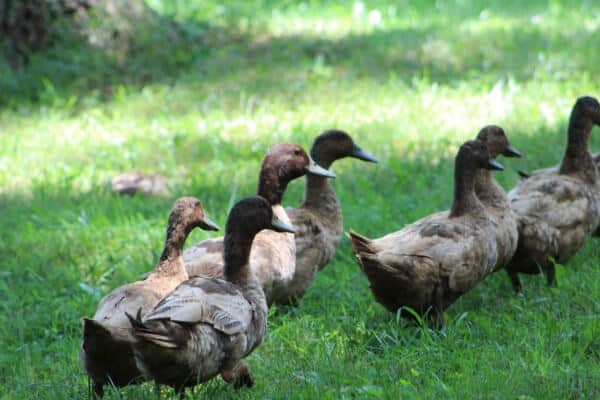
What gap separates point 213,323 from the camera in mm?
5227

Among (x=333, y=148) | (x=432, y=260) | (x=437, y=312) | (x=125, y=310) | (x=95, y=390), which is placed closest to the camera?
(x=95, y=390)

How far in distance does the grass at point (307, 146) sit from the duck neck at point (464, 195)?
683mm

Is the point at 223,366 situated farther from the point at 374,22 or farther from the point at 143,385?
the point at 374,22

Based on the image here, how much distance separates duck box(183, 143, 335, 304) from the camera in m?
6.80

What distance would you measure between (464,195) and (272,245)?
1358 mm

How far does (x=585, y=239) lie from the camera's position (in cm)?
767

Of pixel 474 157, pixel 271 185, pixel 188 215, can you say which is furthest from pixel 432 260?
pixel 271 185

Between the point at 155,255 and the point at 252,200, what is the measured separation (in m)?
2.29

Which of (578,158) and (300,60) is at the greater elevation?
(300,60)

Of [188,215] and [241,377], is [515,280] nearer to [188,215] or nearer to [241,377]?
[188,215]

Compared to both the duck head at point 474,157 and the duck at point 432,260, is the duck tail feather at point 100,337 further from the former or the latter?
the duck head at point 474,157

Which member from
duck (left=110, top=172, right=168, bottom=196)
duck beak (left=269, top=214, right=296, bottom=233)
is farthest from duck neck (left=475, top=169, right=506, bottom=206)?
duck (left=110, top=172, right=168, bottom=196)

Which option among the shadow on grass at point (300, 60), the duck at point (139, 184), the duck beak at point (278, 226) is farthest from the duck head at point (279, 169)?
the shadow on grass at point (300, 60)

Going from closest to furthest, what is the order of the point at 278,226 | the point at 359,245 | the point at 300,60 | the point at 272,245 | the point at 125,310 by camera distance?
the point at 125,310
the point at 278,226
the point at 359,245
the point at 272,245
the point at 300,60
